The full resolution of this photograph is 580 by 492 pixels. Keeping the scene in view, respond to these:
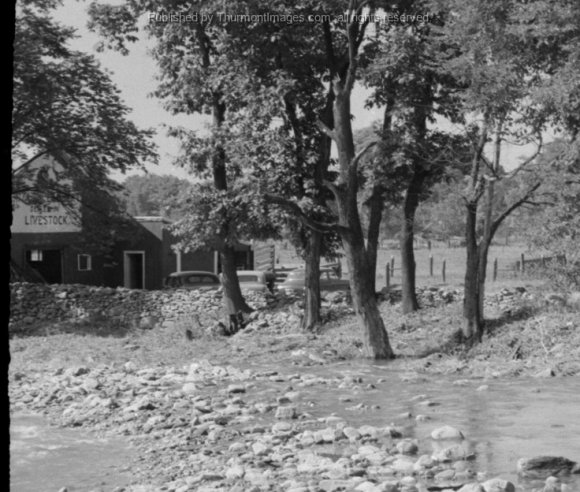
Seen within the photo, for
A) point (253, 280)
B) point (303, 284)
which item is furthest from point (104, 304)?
point (303, 284)

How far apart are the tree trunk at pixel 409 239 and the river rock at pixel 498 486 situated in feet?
56.5

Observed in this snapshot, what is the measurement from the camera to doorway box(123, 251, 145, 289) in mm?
46781

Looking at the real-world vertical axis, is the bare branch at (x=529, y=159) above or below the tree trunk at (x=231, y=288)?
above

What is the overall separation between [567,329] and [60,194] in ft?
69.6

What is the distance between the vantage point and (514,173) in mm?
20641

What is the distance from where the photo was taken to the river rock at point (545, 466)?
9.05 m

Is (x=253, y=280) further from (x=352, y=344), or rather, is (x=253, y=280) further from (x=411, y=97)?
(x=411, y=97)

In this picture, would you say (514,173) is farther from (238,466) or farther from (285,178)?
(238,466)

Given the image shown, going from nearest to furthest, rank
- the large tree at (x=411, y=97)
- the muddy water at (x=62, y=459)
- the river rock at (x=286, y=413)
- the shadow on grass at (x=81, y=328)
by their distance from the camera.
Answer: the muddy water at (x=62, y=459)
the river rock at (x=286, y=413)
the large tree at (x=411, y=97)
the shadow on grass at (x=81, y=328)

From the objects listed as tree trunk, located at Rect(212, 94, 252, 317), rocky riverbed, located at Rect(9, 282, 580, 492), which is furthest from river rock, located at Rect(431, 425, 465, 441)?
tree trunk, located at Rect(212, 94, 252, 317)

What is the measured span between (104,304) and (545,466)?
26.2 meters

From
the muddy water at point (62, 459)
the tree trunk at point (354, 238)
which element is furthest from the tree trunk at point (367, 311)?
the muddy water at point (62, 459)

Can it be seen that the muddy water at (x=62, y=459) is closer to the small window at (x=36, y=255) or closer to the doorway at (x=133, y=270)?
the small window at (x=36, y=255)

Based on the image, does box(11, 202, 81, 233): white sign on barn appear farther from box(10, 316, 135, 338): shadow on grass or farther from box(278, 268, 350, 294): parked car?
box(278, 268, 350, 294): parked car
